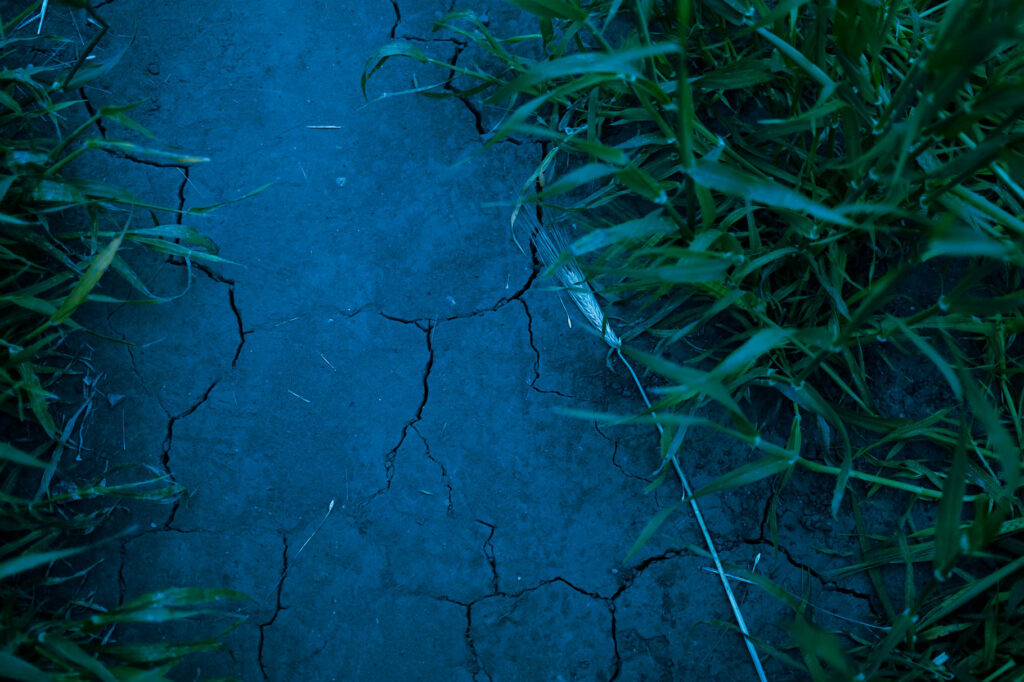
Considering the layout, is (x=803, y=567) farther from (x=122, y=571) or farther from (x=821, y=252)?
(x=122, y=571)

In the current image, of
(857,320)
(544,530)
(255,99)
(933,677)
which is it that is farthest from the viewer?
(255,99)

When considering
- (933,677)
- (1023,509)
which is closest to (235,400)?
(933,677)

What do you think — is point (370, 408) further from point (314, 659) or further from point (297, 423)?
point (314, 659)

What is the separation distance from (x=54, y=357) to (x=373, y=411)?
68 cm

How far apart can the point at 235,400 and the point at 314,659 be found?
0.55 metres

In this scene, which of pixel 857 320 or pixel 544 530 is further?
pixel 544 530

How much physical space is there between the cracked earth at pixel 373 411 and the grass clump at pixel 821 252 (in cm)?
13

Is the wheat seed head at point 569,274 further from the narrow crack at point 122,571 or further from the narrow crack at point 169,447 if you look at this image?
the narrow crack at point 122,571

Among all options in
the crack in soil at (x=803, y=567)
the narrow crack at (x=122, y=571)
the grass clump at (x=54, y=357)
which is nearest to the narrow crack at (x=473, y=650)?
the grass clump at (x=54, y=357)

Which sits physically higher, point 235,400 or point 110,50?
point 110,50

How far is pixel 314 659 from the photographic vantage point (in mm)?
1426

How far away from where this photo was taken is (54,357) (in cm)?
154

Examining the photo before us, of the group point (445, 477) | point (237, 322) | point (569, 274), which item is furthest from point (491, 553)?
point (237, 322)

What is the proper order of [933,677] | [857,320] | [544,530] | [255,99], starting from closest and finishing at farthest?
[857,320] < [933,677] < [544,530] < [255,99]
